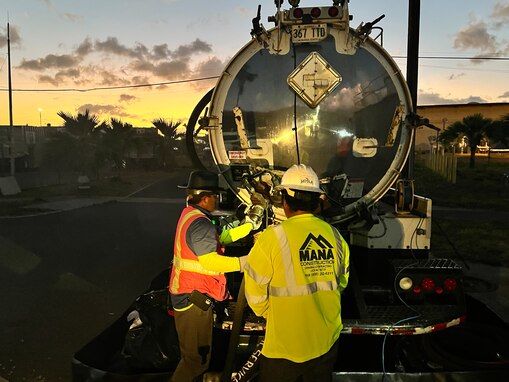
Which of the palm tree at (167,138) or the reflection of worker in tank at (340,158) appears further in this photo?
the palm tree at (167,138)

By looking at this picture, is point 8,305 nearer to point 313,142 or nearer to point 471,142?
point 313,142

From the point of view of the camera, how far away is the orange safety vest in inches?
124

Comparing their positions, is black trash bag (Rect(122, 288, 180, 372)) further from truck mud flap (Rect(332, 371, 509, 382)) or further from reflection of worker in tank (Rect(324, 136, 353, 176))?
reflection of worker in tank (Rect(324, 136, 353, 176))

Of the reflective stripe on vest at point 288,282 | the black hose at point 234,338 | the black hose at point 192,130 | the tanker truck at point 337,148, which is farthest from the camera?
the black hose at point 192,130

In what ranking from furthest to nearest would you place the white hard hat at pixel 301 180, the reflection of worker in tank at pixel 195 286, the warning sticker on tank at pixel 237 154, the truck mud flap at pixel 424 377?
the warning sticker on tank at pixel 237 154, the truck mud flap at pixel 424 377, the reflection of worker in tank at pixel 195 286, the white hard hat at pixel 301 180

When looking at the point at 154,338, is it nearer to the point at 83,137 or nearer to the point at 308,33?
the point at 308,33

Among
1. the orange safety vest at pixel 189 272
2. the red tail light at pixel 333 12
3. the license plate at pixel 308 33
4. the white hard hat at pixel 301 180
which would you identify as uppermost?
the red tail light at pixel 333 12

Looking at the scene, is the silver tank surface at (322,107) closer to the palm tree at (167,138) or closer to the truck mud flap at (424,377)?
the truck mud flap at (424,377)

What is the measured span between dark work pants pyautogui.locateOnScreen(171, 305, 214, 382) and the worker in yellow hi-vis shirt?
2.41ft

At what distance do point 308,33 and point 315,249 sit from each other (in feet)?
7.04

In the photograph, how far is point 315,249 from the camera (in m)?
2.41

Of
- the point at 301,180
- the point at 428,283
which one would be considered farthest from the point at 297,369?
the point at 428,283

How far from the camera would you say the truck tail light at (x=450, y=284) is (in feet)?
11.2

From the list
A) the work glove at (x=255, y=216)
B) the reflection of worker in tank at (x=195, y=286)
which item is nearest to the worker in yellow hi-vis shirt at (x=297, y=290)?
the reflection of worker in tank at (x=195, y=286)
